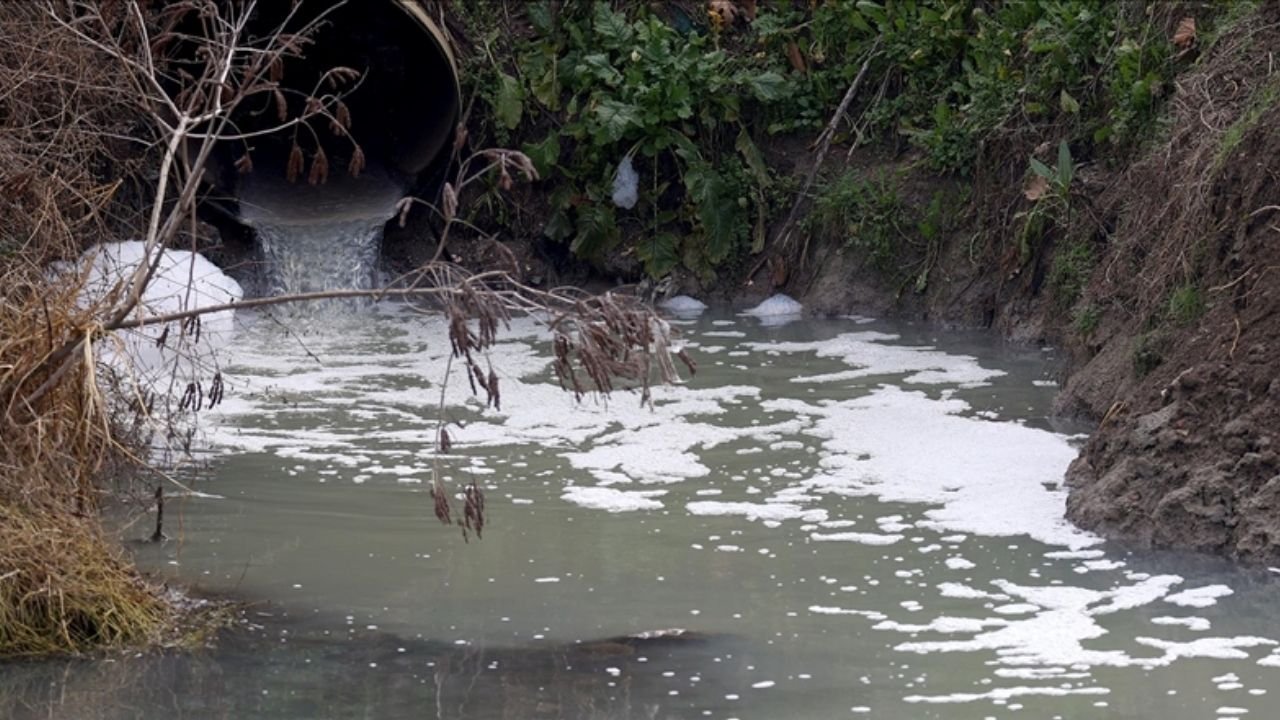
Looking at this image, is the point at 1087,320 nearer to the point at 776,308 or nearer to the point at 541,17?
the point at 776,308

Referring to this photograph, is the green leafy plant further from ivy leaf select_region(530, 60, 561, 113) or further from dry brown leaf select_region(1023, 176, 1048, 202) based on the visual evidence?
ivy leaf select_region(530, 60, 561, 113)

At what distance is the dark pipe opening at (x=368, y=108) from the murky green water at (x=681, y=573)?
404 cm

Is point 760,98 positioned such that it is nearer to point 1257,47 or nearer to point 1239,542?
point 1257,47

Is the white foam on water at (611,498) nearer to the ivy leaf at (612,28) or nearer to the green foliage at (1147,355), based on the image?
the green foliage at (1147,355)

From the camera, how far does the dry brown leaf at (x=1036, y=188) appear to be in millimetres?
10789

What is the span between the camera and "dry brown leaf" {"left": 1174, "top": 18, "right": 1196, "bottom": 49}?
10.2 meters

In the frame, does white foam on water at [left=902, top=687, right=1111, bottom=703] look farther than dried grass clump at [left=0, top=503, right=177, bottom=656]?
No

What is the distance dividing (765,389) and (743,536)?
9.82ft

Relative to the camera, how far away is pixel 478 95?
13445mm

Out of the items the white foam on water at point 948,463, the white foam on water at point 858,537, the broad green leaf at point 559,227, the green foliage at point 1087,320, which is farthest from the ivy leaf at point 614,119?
the white foam on water at point 858,537

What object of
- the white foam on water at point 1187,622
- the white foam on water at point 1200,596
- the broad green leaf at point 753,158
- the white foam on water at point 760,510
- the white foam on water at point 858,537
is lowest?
the white foam on water at point 1187,622

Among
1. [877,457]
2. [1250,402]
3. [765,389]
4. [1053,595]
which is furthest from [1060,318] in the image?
[1053,595]

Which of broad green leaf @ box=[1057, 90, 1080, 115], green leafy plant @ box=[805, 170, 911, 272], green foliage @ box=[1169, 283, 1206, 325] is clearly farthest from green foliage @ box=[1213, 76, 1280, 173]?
green leafy plant @ box=[805, 170, 911, 272]

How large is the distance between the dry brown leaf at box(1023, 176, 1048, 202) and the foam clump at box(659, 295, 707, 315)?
2.55 metres
